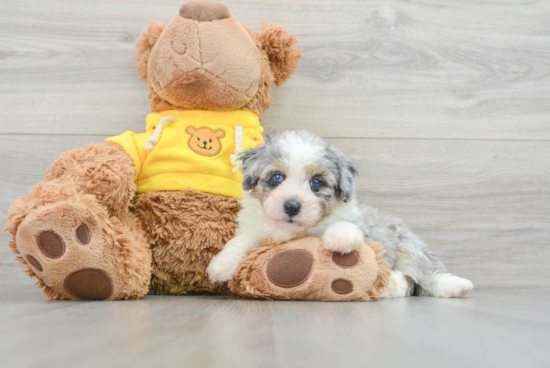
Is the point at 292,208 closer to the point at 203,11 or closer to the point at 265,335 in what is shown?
the point at 265,335

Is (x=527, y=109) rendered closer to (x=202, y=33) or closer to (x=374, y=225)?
(x=374, y=225)

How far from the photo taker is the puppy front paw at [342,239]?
51.8 inches

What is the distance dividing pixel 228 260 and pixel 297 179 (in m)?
0.34

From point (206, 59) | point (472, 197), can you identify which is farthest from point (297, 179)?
point (472, 197)

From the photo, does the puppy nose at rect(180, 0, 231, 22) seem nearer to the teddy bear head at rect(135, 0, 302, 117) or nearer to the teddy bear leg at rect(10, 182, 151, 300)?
the teddy bear head at rect(135, 0, 302, 117)

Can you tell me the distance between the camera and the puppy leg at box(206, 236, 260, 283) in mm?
1415

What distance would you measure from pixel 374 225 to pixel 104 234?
92 cm

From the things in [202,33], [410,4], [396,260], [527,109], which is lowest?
Result: [396,260]

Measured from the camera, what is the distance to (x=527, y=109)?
210 cm

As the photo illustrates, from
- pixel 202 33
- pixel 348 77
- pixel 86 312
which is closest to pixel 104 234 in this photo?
pixel 86 312

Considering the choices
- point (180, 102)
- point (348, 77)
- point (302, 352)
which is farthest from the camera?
point (348, 77)

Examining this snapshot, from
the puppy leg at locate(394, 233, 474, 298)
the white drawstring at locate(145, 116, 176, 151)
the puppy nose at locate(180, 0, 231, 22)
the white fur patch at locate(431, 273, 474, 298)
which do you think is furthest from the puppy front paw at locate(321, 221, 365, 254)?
the puppy nose at locate(180, 0, 231, 22)

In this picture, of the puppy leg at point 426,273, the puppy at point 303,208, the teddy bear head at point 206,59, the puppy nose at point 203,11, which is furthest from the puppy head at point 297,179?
the puppy nose at point 203,11

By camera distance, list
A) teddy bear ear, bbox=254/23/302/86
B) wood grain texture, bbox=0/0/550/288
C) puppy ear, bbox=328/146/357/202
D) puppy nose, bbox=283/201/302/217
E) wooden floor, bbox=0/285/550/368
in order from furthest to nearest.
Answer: wood grain texture, bbox=0/0/550/288 → teddy bear ear, bbox=254/23/302/86 → puppy ear, bbox=328/146/357/202 → puppy nose, bbox=283/201/302/217 → wooden floor, bbox=0/285/550/368
